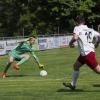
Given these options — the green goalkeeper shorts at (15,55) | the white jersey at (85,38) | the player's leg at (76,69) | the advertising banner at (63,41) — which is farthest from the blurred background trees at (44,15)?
the white jersey at (85,38)

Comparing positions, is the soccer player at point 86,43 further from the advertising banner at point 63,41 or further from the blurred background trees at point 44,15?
the blurred background trees at point 44,15

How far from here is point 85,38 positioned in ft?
46.4

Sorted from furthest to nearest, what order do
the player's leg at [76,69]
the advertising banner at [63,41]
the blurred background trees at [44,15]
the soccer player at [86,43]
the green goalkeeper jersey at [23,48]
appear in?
the blurred background trees at [44,15]
the advertising banner at [63,41]
the green goalkeeper jersey at [23,48]
the player's leg at [76,69]
the soccer player at [86,43]

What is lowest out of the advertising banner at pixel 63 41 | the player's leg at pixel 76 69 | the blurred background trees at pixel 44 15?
the blurred background trees at pixel 44 15

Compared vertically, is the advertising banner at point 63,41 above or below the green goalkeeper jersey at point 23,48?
below

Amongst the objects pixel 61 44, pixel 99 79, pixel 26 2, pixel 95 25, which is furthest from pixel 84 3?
pixel 99 79

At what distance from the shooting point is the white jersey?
14.1 m

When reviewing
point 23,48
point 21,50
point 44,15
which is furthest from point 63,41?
point 44,15

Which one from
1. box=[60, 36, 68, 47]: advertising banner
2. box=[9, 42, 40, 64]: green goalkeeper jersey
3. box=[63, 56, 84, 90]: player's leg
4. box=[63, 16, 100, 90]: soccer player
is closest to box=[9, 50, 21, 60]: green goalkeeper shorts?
box=[9, 42, 40, 64]: green goalkeeper jersey

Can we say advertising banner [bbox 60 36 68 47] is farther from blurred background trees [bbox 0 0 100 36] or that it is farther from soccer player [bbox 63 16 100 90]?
soccer player [bbox 63 16 100 90]

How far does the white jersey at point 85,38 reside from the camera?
554 inches

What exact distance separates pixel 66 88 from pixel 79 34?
2.01m

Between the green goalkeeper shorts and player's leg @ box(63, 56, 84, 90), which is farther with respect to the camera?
the green goalkeeper shorts

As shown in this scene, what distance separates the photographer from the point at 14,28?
87.6 metres
